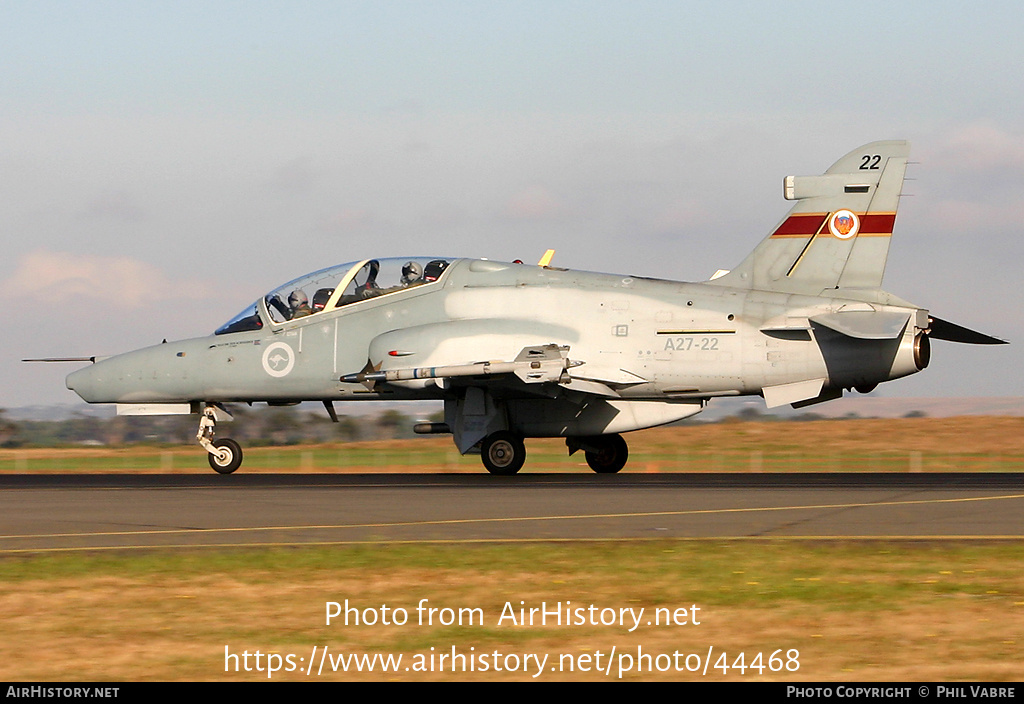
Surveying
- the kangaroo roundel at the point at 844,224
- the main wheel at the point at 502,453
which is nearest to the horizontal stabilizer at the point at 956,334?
the kangaroo roundel at the point at 844,224

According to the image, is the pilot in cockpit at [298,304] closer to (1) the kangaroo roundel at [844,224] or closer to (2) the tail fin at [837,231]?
(2) the tail fin at [837,231]

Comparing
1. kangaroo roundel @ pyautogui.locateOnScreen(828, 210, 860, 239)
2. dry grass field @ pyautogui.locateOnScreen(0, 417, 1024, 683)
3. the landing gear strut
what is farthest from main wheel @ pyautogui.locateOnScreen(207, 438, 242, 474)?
dry grass field @ pyautogui.locateOnScreen(0, 417, 1024, 683)

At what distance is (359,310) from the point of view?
78.2 ft

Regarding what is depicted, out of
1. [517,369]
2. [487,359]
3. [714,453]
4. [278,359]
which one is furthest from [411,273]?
[714,453]

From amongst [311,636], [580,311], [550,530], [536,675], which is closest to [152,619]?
[311,636]

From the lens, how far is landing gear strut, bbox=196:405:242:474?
24.5 metres

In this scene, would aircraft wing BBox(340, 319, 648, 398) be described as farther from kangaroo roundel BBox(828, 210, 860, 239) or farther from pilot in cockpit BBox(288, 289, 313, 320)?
kangaroo roundel BBox(828, 210, 860, 239)

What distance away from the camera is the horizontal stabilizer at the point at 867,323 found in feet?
69.2

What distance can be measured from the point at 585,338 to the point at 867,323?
4.94 metres

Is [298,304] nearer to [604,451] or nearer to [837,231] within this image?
[604,451]

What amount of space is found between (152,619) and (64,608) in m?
0.85

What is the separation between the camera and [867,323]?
70.0ft

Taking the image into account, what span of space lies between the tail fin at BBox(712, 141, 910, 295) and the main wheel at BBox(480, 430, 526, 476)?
4.94 metres
